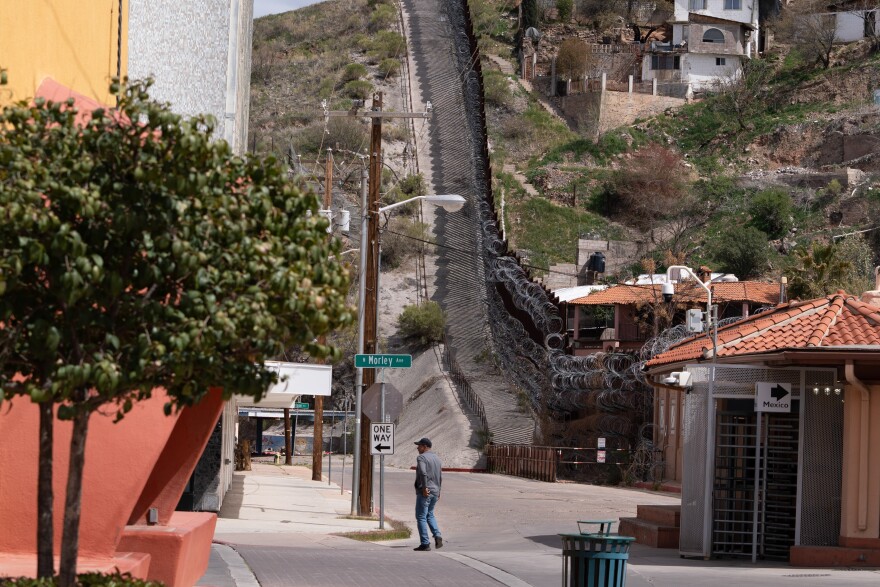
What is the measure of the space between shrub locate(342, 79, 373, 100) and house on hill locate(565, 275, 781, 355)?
131 feet

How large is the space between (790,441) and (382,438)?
24.1 ft

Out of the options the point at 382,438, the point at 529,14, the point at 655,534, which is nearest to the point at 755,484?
the point at 655,534

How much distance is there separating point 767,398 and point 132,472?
935 centimetres

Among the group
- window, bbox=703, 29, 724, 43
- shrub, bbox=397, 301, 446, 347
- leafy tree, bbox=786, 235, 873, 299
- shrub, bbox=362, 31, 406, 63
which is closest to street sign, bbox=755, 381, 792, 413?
leafy tree, bbox=786, 235, 873, 299

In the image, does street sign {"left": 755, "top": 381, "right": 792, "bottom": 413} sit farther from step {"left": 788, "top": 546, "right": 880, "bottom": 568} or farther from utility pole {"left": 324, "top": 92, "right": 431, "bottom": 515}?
utility pole {"left": 324, "top": 92, "right": 431, "bottom": 515}

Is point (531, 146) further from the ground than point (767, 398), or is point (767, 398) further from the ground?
point (531, 146)

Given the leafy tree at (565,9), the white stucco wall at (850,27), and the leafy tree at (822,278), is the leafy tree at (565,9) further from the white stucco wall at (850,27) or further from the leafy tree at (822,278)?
the leafy tree at (822,278)

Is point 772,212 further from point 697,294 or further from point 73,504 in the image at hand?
point 73,504

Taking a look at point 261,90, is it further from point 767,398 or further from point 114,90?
point 114,90

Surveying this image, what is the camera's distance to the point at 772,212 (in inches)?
3068

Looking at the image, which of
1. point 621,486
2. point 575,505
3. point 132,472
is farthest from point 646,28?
point 132,472

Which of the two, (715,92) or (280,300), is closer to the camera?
(280,300)

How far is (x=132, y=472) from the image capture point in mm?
11492

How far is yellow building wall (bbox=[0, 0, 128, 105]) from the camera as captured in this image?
10.9 metres
